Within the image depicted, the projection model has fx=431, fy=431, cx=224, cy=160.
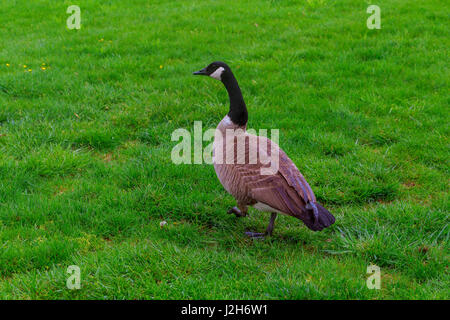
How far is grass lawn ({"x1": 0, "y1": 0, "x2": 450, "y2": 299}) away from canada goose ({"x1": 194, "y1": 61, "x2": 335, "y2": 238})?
42cm

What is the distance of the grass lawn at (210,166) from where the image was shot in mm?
3934

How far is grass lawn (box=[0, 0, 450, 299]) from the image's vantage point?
393cm

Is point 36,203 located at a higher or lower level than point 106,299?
higher

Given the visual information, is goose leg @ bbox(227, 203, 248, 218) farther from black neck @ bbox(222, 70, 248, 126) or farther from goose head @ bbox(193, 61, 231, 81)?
goose head @ bbox(193, 61, 231, 81)

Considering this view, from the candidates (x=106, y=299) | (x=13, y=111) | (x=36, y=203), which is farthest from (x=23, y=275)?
(x=13, y=111)

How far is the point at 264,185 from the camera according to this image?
13.8ft

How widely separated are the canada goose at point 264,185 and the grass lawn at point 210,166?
42 cm

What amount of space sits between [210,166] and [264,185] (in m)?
1.68

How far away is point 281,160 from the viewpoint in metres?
4.39

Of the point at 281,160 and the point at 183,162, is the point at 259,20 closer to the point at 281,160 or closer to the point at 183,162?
the point at 183,162

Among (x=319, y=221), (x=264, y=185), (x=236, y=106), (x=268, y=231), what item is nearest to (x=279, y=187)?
(x=264, y=185)

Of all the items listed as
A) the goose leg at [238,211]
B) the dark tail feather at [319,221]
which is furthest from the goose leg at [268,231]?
the dark tail feather at [319,221]

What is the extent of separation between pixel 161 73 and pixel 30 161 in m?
3.40

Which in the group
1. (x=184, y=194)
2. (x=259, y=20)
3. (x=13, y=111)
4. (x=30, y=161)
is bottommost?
(x=184, y=194)
